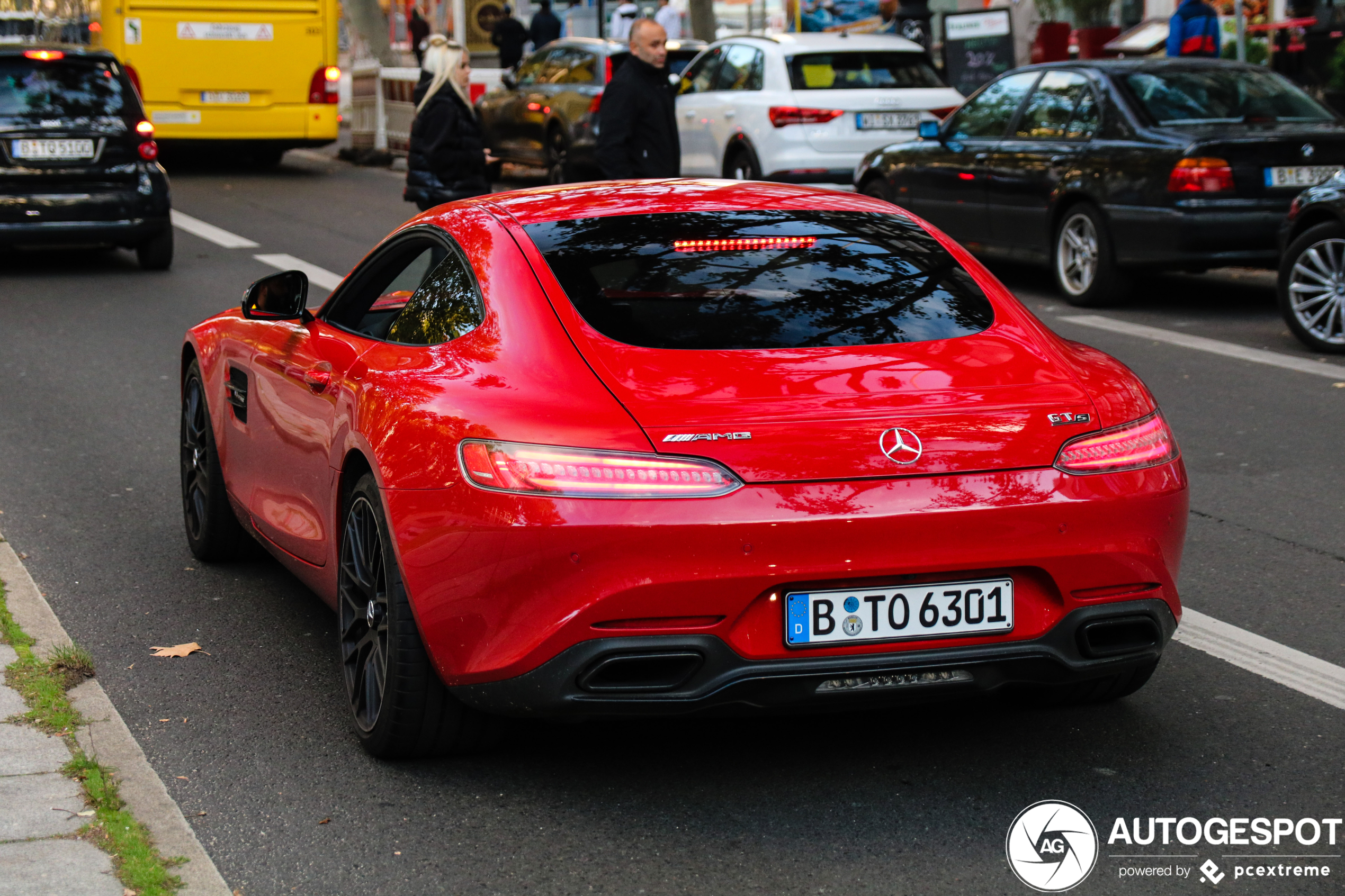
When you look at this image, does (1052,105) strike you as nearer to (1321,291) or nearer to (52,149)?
(1321,291)

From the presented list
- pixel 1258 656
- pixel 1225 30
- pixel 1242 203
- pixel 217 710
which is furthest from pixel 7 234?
pixel 1225 30

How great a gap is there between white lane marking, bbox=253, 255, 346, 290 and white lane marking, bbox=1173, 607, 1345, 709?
8319mm

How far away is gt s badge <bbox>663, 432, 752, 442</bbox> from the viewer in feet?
12.3

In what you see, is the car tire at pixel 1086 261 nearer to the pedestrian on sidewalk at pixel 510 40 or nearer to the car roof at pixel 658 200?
the car roof at pixel 658 200

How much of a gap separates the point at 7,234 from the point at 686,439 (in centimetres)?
1132

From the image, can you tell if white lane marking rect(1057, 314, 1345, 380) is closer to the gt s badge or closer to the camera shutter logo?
the camera shutter logo

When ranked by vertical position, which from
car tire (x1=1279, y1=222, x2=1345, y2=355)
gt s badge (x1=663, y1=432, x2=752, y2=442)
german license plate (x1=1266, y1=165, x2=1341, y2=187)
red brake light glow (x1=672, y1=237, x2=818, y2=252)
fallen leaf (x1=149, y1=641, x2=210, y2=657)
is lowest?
fallen leaf (x1=149, y1=641, x2=210, y2=657)

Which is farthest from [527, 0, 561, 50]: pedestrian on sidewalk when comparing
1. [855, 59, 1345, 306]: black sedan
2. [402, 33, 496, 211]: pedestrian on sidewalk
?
[402, 33, 496, 211]: pedestrian on sidewalk

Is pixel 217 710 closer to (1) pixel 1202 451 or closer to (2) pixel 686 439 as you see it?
(2) pixel 686 439

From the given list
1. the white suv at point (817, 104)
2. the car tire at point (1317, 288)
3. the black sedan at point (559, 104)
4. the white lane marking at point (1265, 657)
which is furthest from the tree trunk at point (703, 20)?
the white lane marking at point (1265, 657)

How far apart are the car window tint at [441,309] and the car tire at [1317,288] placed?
23.0 ft

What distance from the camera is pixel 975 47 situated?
2358 cm

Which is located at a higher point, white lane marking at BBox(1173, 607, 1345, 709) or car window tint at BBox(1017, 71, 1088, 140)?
car window tint at BBox(1017, 71, 1088, 140)

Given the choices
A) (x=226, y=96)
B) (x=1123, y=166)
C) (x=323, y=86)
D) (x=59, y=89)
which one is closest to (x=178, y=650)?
(x=1123, y=166)
